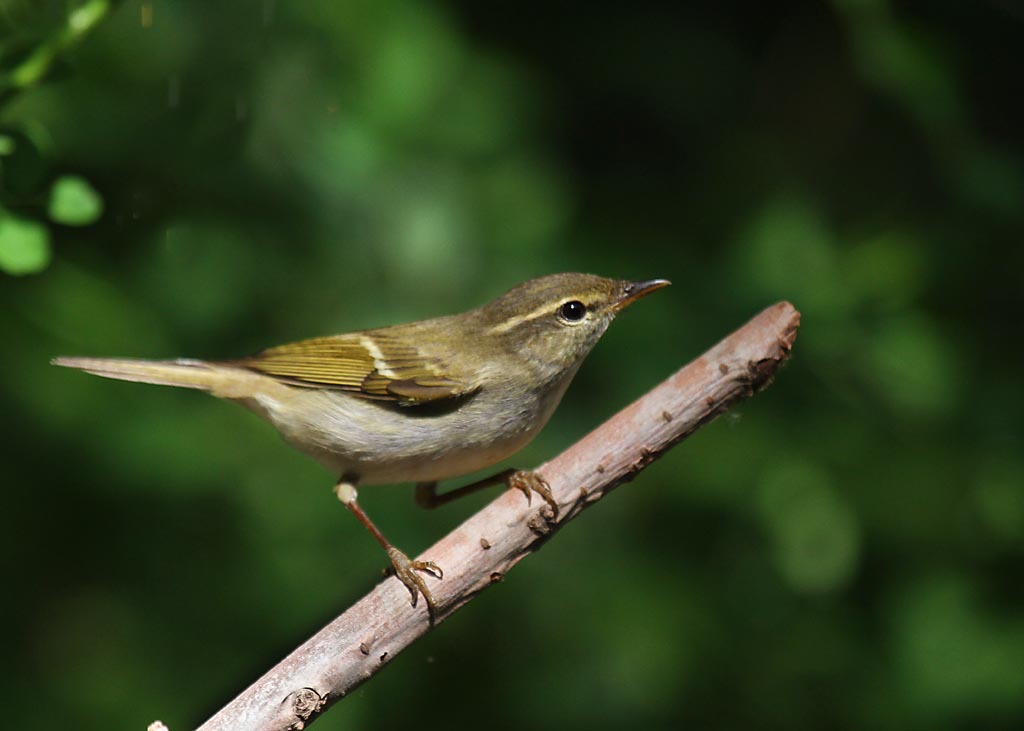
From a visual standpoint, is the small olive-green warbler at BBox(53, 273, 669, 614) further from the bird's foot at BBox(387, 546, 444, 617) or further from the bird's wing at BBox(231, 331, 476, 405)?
the bird's foot at BBox(387, 546, 444, 617)

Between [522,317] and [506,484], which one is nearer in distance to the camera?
[506,484]

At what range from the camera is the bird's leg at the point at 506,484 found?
237cm

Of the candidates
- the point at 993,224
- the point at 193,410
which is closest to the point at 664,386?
the point at 993,224

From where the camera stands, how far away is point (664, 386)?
7.82 ft

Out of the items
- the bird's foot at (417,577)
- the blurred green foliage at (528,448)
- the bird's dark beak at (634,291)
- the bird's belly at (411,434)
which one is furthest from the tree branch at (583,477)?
the blurred green foliage at (528,448)

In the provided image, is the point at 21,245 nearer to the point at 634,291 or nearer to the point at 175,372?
the point at 175,372

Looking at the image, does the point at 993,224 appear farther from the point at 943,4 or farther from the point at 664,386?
the point at 664,386

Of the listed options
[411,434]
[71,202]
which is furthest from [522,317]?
[71,202]

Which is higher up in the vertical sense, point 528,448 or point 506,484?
point 528,448

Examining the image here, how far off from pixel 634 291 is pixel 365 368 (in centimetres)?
81

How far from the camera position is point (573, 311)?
305cm

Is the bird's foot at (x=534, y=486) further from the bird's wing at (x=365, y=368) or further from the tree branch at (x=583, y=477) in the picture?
the bird's wing at (x=365, y=368)

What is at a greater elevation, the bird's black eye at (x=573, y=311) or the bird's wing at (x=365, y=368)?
the bird's wing at (x=365, y=368)

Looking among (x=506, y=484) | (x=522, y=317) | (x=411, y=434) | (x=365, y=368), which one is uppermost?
(x=365, y=368)
